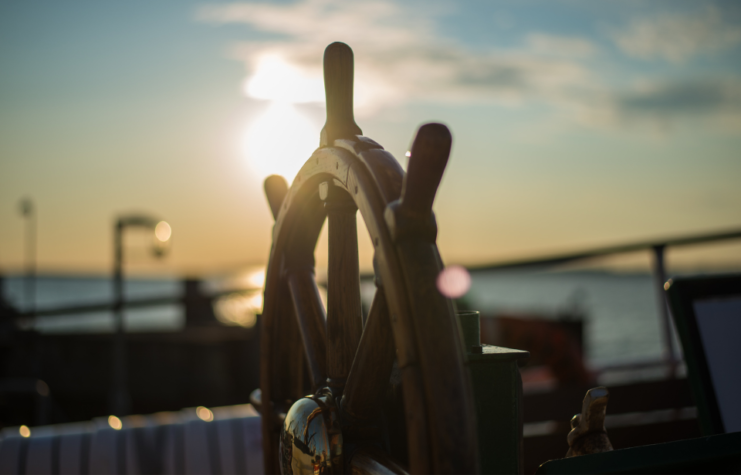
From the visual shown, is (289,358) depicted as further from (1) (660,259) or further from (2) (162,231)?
(2) (162,231)

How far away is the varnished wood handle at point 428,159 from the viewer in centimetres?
67

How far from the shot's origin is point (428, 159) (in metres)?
0.67

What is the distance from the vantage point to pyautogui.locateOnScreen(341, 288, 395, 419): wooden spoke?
32.4 inches

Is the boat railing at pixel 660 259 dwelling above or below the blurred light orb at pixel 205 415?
above

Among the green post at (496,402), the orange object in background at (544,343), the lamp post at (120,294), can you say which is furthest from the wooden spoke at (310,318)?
the orange object in background at (544,343)

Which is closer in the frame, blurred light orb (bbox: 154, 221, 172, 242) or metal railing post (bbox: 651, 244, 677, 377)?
metal railing post (bbox: 651, 244, 677, 377)

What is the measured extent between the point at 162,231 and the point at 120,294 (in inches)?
53.6

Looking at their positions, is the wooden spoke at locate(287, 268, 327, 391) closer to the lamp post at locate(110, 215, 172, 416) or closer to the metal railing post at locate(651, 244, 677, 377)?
the metal railing post at locate(651, 244, 677, 377)

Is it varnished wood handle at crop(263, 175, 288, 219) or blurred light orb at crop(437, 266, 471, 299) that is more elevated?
varnished wood handle at crop(263, 175, 288, 219)

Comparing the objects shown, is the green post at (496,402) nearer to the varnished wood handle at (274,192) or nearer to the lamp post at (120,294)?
the varnished wood handle at (274,192)

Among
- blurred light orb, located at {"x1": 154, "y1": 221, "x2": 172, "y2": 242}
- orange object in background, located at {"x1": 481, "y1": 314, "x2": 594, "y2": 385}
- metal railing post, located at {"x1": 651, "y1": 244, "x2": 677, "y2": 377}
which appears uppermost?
blurred light orb, located at {"x1": 154, "y1": 221, "x2": 172, "y2": 242}

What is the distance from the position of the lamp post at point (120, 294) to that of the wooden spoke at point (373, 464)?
3281mm

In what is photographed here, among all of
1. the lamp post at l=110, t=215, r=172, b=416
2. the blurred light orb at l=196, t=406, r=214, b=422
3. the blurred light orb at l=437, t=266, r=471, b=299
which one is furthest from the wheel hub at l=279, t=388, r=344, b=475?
the lamp post at l=110, t=215, r=172, b=416

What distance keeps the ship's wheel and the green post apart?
0.37 ft
